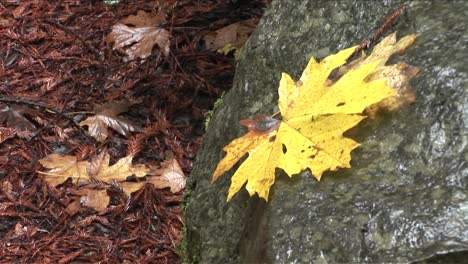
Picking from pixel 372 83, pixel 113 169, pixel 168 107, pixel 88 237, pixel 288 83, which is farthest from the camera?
pixel 168 107

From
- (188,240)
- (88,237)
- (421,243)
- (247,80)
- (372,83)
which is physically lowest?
(88,237)

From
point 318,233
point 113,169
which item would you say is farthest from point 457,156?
point 113,169

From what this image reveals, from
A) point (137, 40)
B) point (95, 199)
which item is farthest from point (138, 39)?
point (95, 199)

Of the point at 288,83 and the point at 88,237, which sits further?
the point at 88,237

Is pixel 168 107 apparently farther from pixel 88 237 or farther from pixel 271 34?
pixel 271 34

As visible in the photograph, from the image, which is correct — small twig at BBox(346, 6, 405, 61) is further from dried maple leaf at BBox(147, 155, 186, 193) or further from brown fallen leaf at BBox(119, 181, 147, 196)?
brown fallen leaf at BBox(119, 181, 147, 196)

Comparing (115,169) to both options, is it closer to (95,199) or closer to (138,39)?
(95,199)

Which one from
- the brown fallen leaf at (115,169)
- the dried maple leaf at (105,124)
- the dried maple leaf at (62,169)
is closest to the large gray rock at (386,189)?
the brown fallen leaf at (115,169)
